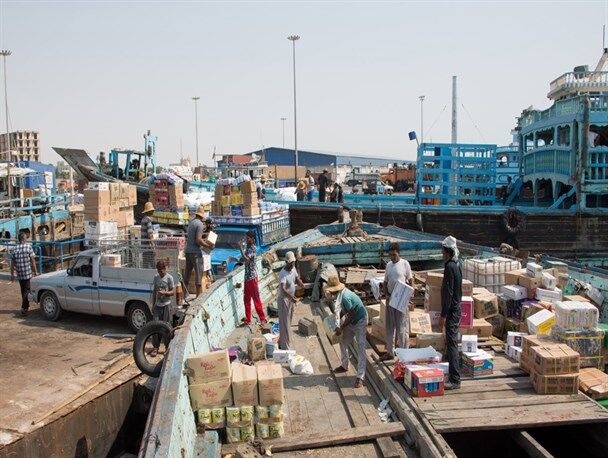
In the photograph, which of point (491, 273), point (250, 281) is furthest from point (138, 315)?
point (491, 273)

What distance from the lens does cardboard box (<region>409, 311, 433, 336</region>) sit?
7977 millimetres

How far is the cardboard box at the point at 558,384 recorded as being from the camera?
6.53 metres

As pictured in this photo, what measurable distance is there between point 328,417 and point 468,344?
2318 millimetres

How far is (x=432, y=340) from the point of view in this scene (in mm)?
7664

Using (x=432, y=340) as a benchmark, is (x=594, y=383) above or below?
below

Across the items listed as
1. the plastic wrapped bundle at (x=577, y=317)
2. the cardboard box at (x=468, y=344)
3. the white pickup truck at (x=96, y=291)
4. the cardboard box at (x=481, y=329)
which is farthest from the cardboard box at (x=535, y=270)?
the white pickup truck at (x=96, y=291)

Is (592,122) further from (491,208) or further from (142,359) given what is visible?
(142,359)

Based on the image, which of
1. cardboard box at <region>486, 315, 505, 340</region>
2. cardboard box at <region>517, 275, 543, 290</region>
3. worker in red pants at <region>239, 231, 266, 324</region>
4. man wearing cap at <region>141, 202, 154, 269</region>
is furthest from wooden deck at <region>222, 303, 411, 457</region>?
man wearing cap at <region>141, 202, 154, 269</region>

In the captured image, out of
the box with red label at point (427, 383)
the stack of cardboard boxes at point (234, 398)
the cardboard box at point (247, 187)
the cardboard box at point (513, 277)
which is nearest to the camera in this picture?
the stack of cardboard boxes at point (234, 398)

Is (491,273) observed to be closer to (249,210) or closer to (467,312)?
(467,312)

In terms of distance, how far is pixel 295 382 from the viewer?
24.0 feet

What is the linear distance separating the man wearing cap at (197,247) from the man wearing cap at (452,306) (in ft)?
18.3

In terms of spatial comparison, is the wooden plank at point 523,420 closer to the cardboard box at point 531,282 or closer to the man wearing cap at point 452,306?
the man wearing cap at point 452,306

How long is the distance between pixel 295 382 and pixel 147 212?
750cm
